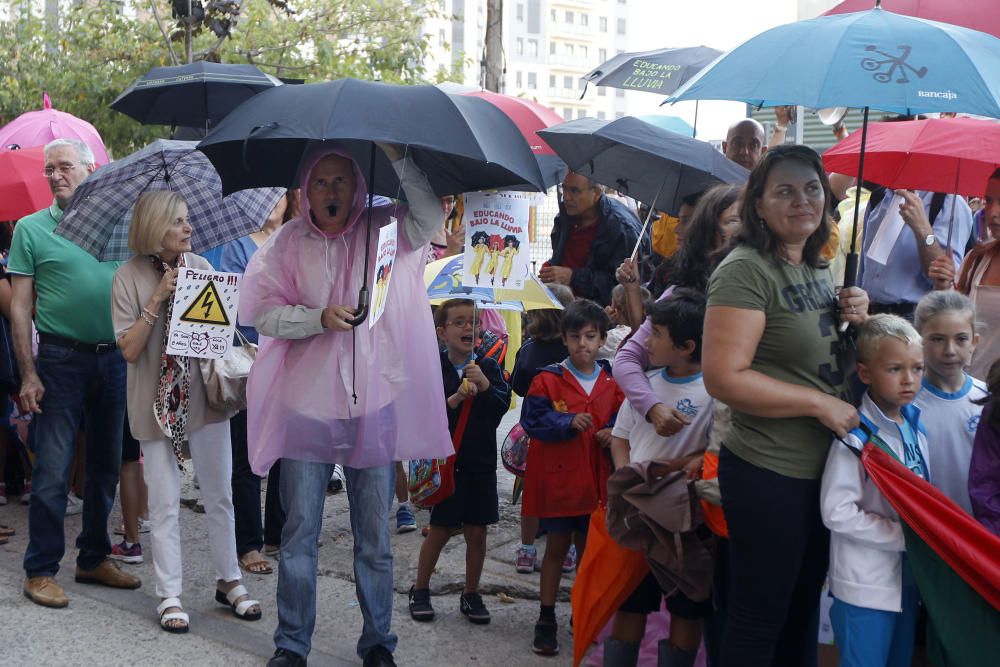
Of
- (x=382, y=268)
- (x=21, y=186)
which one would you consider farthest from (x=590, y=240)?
(x=21, y=186)

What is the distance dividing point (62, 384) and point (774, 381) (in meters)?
3.56

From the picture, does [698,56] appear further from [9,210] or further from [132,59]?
[132,59]

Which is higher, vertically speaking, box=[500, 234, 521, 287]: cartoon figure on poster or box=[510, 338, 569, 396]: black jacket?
box=[500, 234, 521, 287]: cartoon figure on poster

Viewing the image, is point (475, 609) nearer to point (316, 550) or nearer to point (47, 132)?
point (316, 550)

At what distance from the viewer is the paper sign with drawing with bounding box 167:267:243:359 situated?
4.90 meters

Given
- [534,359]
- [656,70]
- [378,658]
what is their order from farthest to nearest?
[656,70]
[534,359]
[378,658]

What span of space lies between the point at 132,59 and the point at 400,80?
365 cm

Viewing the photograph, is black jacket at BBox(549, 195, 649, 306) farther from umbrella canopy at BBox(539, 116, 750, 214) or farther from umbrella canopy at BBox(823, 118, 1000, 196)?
umbrella canopy at BBox(823, 118, 1000, 196)

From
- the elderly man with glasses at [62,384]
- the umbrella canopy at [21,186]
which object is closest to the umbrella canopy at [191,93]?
the umbrella canopy at [21,186]

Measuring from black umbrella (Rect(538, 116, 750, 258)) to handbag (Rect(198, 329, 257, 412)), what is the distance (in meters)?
1.84

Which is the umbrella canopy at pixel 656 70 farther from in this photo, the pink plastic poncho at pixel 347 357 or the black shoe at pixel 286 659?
the black shoe at pixel 286 659

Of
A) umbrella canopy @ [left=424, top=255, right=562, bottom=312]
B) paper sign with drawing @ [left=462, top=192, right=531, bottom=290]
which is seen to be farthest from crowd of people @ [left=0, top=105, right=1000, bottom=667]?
paper sign with drawing @ [left=462, top=192, right=531, bottom=290]

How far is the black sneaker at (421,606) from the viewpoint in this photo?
17.1ft

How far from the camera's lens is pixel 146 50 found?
1502 centimetres
